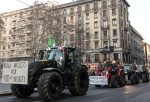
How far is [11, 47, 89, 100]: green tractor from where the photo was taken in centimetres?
1247

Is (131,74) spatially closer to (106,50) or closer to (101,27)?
(106,50)

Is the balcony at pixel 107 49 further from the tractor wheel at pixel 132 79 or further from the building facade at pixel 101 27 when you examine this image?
the tractor wheel at pixel 132 79

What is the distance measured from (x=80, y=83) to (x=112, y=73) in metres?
6.70

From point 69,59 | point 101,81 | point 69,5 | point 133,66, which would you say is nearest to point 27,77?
point 69,59

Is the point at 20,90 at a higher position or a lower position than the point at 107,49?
lower

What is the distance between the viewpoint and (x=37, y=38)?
4772 centimetres

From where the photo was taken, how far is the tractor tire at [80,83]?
15109 mm

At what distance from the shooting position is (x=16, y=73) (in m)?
13.2

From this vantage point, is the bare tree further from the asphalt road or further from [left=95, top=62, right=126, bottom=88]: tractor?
the asphalt road

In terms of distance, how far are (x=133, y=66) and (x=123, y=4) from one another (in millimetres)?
55227

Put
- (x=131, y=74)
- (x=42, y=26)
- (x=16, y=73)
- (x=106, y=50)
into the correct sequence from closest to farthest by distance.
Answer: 1. (x=16, y=73)
2. (x=131, y=74)
3. (x=42, y=26)
4. (x=106, y=50)

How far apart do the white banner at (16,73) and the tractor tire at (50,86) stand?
0.82 metres

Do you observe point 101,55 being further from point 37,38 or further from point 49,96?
point 49,96

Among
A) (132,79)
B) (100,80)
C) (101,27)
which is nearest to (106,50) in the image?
(101,27)
